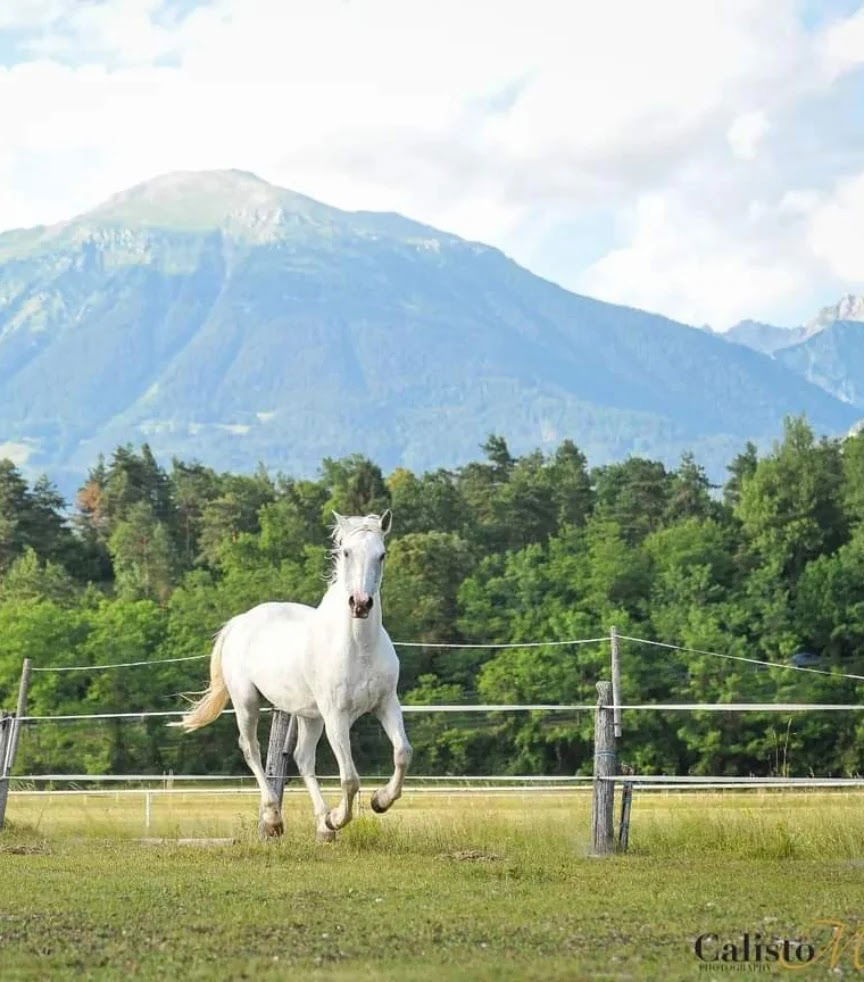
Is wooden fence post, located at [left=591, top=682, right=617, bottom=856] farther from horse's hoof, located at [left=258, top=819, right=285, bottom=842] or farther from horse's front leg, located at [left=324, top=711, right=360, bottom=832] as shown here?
horse's hoof, located at [left=258, top=819, right=285, bottom=842]

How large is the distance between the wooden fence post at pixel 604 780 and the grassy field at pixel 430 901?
30 centimetres

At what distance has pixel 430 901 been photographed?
950cm

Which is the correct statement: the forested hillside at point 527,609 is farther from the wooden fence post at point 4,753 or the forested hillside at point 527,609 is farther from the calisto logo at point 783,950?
the calisto logo at point 783,950

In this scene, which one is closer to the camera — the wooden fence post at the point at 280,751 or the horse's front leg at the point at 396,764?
the horse's front leg at the point at 396,764

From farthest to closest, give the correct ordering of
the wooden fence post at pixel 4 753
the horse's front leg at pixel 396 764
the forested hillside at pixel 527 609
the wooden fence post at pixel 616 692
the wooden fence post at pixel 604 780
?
1. the forested hillside at pixel 527 609
2. the wooden fence post at pixel 4 753
3. the wooden fence post at pixel 616 692
4. the wooden fence post at pixel 604 780
5. the horse's front leg at pixel 396 764

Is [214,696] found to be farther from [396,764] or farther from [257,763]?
[396,764]

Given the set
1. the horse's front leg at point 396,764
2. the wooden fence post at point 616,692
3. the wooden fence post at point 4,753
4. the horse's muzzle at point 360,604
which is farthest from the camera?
the wooden fence post at point 4,753

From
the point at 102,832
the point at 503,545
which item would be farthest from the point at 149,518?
the point at 102,832

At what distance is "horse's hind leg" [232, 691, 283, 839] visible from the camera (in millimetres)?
14297

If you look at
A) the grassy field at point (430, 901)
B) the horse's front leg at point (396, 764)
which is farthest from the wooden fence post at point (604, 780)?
the horse's front leg at point (396, 764)

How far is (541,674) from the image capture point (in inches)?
2518

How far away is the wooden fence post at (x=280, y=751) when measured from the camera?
1513 cm

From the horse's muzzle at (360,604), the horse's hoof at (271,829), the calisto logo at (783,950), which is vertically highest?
the horse's muzzle at (360,604)

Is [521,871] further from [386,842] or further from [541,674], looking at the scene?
[541,674]
